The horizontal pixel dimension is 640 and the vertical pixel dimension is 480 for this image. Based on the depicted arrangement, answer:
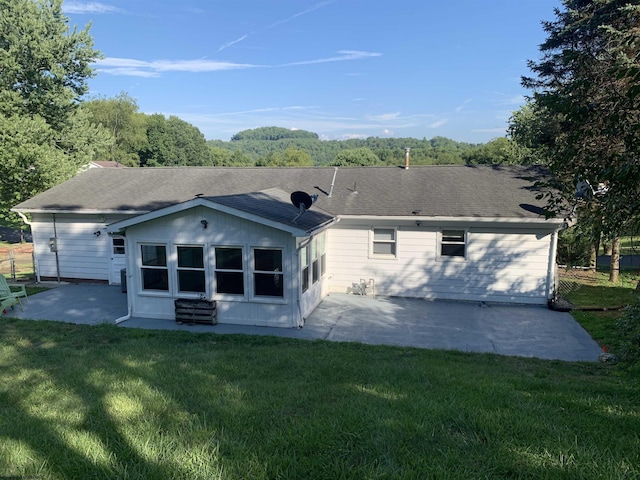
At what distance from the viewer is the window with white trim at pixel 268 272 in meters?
10.2

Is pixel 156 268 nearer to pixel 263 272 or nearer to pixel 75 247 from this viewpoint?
pixel 263 272

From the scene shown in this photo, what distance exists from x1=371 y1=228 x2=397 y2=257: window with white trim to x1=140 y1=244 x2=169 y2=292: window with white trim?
6085 millimetres

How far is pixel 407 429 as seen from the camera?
3.79 m

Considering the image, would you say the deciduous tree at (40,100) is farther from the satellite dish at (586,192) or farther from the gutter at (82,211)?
the satellite dish at (586,192)

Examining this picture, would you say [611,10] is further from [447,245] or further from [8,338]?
[8,338]

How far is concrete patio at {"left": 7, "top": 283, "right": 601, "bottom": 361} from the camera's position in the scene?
9.04 meters

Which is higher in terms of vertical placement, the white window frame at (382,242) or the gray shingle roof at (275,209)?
the gray shingle roof at (275,209)

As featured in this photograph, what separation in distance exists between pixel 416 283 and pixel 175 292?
6.91m

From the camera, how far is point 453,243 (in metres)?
12.7

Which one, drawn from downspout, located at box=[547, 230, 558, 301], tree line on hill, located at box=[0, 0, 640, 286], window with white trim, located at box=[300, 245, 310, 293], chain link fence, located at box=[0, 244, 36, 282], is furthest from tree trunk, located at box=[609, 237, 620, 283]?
chain link fence, located at box=[0, 244, 36, 282]

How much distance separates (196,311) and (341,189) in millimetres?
6881

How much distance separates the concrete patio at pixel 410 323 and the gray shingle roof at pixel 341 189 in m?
2.67

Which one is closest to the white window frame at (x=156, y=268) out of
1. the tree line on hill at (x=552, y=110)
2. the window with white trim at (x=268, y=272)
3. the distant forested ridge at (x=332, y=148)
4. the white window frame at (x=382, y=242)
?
the window with white trim at (x=268, y=272)

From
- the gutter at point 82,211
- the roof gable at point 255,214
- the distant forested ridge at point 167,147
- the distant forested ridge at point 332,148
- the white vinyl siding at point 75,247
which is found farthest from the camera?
the distant forested ridge at point 332,148
